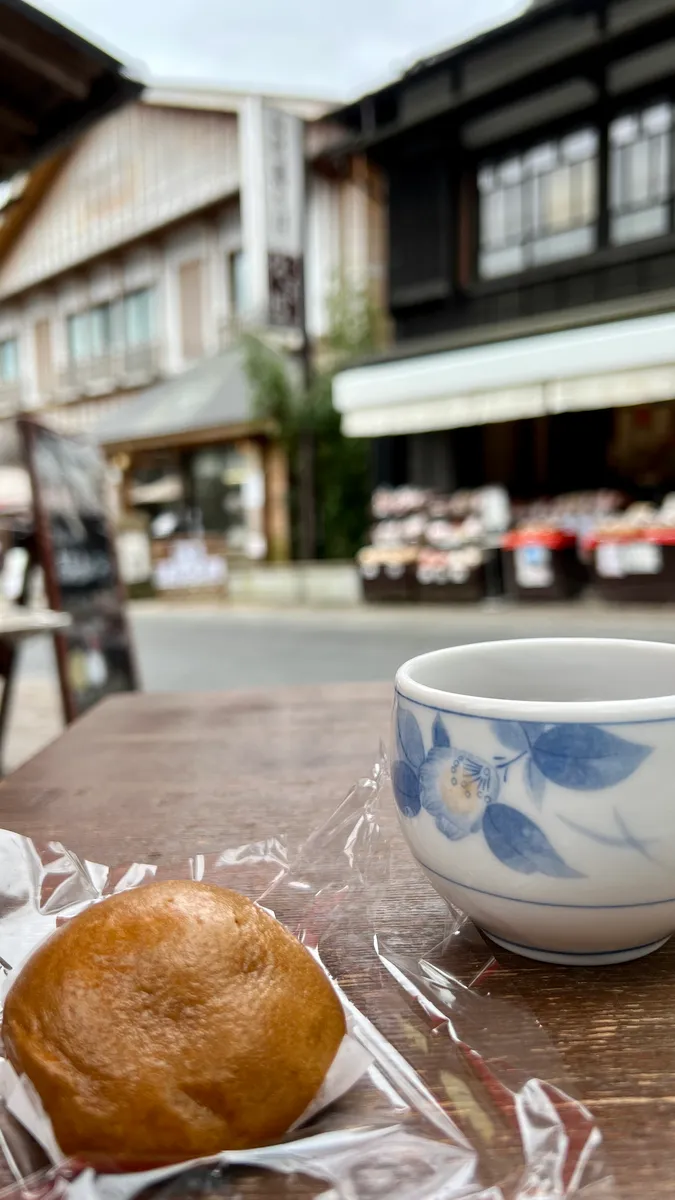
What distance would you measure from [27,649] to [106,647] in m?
3.61

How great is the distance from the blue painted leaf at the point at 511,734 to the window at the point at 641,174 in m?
6.36

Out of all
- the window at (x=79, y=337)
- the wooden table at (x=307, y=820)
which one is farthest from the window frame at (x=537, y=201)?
the window at (x=79, y=337)

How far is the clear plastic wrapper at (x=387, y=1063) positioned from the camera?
0.77 feet

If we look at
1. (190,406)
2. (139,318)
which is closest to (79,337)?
(139,318)

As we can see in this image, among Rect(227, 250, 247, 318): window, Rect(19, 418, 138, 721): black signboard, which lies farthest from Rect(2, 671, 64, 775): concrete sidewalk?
Rect(227, 250, 247, 318): window

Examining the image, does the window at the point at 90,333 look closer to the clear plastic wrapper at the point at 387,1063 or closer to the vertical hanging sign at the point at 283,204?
the vertical hanging sign at the point at 283,204

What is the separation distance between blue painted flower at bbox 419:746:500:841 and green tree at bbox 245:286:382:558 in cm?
797

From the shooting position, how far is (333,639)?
4.96 m

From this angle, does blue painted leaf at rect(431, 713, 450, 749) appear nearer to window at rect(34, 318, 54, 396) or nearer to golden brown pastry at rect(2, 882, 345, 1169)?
golden brown pastry at rect(2, 882, 345, 1169)

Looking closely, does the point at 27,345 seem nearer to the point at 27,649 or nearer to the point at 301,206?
the point at 301,206

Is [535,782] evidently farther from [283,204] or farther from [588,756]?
[283,204]

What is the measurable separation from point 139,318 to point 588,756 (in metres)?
12.2

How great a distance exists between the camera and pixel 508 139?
20.7 feet

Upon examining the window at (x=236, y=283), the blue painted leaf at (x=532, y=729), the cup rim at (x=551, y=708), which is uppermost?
the window at (x=236, y=283)
